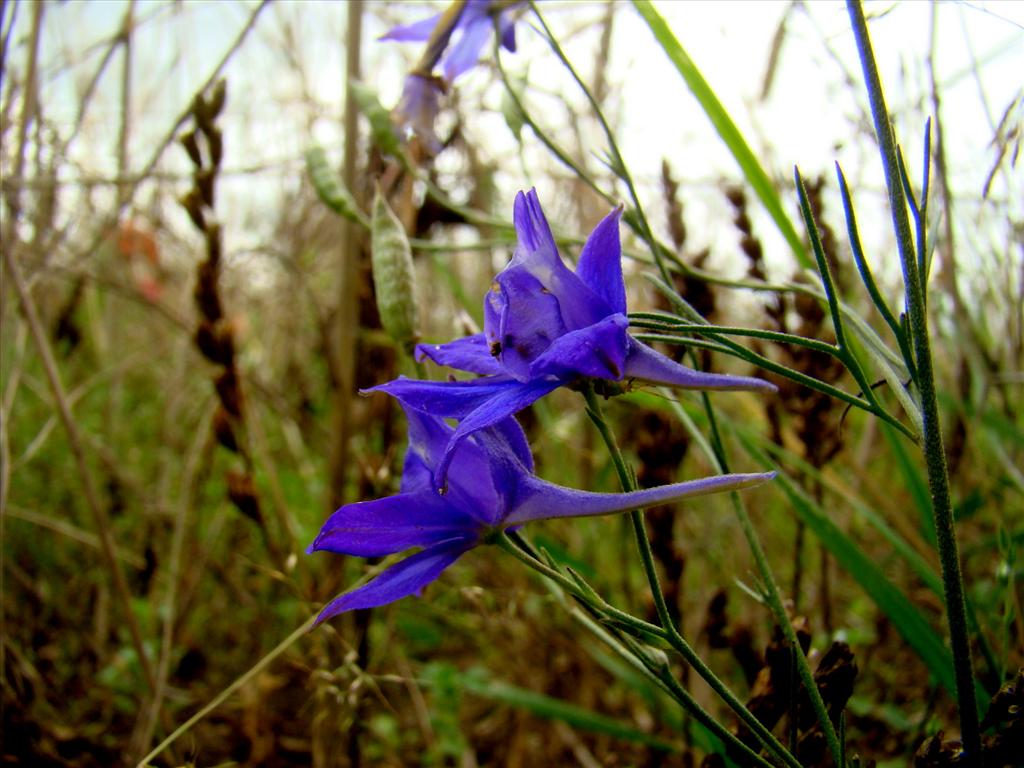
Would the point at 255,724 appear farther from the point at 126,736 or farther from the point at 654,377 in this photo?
the point at 654,377

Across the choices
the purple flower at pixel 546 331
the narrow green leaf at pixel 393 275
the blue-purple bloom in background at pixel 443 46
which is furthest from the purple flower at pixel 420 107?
the purple flower at pixel 546 331

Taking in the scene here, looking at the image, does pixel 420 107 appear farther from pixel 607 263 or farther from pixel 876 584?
pixel 876 584

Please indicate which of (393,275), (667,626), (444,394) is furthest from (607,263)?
(393,275)

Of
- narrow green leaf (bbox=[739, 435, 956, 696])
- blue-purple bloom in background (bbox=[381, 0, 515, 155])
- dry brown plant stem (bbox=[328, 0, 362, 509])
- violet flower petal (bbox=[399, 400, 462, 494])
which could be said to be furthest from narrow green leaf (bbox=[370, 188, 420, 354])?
dry brown plant stem (bbox=[328, 0, 362, 509])

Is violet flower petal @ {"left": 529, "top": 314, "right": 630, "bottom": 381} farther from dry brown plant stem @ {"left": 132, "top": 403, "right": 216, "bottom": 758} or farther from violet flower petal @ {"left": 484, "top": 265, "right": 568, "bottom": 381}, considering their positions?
dry brown plant stem @ {"left": 132, "top": 403, "right": 216, "bottom": 758}

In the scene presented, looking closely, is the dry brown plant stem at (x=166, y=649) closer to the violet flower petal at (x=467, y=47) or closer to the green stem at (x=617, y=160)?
the violet flower petal at (x=467, y=47)
